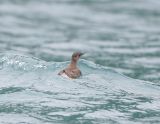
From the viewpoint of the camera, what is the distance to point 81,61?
22.9 meters

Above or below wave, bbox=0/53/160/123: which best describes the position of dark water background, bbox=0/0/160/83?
above

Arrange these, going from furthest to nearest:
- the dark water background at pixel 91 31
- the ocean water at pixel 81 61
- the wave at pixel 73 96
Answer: the dark water background at pixel 91 31 → the ocean water at pixel 81 61 → the wave at pixel 73 96

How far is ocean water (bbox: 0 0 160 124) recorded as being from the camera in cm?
1741

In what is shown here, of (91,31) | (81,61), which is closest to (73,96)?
(81,61)

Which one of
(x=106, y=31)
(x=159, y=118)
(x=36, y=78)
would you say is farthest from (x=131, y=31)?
(x=159, y=118)

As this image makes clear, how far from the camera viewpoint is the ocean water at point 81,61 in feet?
57.1

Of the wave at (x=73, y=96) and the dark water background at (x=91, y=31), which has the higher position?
the dark water background at (x=91, y=31)

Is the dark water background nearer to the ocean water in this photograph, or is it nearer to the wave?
the ocean water

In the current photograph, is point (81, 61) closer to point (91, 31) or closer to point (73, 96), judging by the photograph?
point (73, 96)

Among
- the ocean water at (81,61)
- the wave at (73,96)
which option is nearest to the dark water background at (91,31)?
the ocean water at (81,61)

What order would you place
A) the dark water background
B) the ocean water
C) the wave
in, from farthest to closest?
the dark water background
the ocean water
the wave

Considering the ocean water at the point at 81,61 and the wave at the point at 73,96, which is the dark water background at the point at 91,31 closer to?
the ocean water at the point at 81,61

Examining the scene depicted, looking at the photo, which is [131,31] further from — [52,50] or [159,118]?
[159,118]

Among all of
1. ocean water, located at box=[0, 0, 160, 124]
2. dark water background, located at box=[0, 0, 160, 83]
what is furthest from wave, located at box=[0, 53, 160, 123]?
dark water background, located at box=[0, 0, 160, 83]
